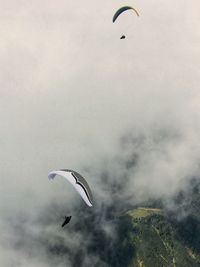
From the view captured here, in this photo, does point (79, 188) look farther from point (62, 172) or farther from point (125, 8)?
point (125, 8)

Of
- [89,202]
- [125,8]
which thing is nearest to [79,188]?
[89,202]

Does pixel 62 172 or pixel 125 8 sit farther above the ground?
pixel 125 8

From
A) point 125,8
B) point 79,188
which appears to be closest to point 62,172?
point 79,188

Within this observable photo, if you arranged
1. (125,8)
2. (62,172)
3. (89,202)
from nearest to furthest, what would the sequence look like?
(89,202)
(62,172)
(125,8)

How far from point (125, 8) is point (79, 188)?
6422 centimetres

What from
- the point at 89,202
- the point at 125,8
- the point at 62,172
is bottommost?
the point at 89,202

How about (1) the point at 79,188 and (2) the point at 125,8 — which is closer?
(1) the point at 79,188

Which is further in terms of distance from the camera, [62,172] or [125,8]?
[125,8]

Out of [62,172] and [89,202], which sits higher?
[62,172]

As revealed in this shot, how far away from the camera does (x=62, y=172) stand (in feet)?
307

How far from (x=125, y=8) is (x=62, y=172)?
6012cm

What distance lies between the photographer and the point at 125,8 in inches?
5079

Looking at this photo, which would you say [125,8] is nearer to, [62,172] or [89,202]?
[62,172]

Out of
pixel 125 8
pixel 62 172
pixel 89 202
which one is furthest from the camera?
pixel 125 8
